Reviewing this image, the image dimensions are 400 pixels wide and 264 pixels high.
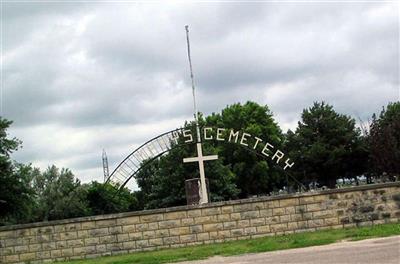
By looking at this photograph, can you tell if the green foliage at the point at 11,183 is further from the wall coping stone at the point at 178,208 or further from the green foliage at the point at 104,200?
the wall coping stone at the point at 178,208

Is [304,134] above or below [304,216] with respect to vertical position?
above

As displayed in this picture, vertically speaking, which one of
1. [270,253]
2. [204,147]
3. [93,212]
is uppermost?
[204,147]

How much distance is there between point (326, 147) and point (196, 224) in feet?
145

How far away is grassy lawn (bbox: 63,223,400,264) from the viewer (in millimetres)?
15148

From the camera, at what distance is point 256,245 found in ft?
52.9

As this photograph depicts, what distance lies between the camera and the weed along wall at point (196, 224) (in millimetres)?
18266

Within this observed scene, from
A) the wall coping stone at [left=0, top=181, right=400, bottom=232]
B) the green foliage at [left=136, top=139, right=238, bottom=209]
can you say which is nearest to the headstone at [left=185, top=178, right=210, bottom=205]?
the wall coping stone at [left=0, top=181, right=400, bottom=232]

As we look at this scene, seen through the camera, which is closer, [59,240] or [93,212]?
[59,240]

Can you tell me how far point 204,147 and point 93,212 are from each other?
987 cm

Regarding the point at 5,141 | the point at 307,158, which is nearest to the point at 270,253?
the point at 5,141

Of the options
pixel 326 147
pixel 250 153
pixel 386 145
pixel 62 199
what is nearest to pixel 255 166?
pixel 250 153

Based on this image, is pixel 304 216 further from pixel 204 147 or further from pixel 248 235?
pixel 204 147

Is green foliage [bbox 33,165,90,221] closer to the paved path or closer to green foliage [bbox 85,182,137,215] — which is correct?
green foliage [bbox 85,182,137,215]

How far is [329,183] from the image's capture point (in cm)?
6450
